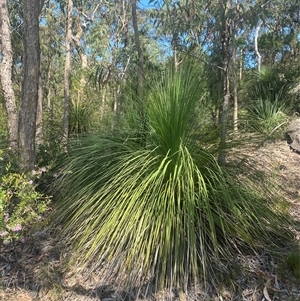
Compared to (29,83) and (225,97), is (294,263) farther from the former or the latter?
(29,83)

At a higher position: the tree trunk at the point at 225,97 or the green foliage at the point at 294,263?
the tree trunk at the point at 225,97

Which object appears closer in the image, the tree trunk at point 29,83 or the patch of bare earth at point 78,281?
the patch of bare earth at point 78,281

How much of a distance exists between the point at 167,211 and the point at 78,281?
37.7 inches

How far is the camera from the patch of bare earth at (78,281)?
269cm

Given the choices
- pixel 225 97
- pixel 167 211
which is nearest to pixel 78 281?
pixel 167 211

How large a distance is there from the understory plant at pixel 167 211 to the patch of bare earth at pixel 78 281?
0.11 metres

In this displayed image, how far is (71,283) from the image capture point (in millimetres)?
3010

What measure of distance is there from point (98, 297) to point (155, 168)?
1161 mm

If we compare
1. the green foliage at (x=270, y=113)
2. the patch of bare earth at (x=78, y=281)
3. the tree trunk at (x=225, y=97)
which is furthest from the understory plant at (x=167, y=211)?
the green foliage at (x=270, y=113)

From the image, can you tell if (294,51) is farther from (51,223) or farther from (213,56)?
(51,223)

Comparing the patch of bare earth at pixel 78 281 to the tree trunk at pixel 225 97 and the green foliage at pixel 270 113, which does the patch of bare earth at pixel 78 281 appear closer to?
the tree trunk at pixel 225 97

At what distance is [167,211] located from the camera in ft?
9.61

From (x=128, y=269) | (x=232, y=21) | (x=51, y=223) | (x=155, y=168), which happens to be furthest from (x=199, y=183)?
(x=232, y=21)

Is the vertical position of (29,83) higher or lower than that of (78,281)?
higher
